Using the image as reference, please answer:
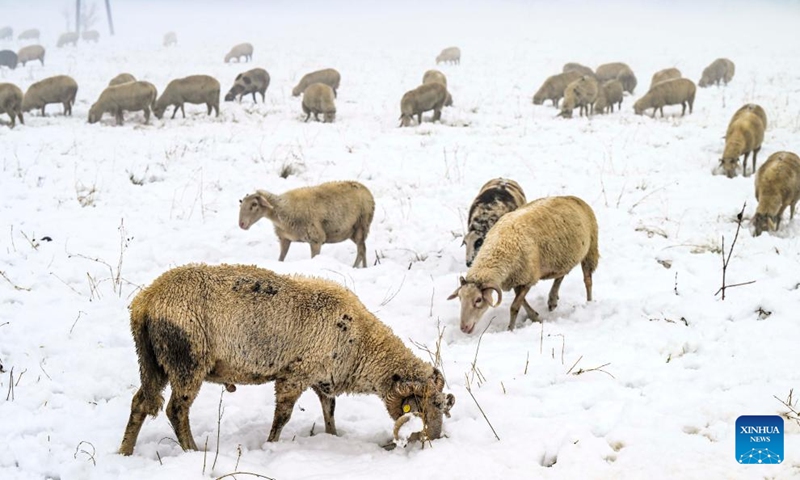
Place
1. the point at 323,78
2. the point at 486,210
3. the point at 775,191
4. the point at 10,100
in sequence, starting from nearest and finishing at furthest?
the point at 486,210 < the point at 775,191 < the point at 10,100 < the point at 323,78

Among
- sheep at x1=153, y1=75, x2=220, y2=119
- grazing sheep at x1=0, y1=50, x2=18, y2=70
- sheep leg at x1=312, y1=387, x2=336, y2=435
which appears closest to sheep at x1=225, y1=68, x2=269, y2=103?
sheep at x1=153, y1=75, x2=220, y2=119

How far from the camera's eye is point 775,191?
33.0ft

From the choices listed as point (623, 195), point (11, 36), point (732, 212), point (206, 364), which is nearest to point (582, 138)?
point (623, 195)

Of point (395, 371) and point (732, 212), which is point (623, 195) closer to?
point (732, 212)

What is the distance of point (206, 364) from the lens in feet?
13.5

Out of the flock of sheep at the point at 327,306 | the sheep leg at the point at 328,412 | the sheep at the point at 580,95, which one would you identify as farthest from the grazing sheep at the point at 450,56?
the sheep leg at the point at 328,412

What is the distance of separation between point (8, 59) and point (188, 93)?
70.3 feet

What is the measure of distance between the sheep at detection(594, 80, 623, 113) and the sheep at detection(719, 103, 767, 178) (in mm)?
6911

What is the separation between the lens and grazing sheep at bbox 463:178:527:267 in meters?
8.55

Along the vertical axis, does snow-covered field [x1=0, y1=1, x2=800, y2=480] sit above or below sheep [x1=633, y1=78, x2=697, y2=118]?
below

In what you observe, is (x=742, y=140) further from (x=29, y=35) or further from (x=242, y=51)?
(x=29, y=35)

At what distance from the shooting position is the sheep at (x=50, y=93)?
18812 millimetres

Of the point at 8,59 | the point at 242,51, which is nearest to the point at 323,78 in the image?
the point at 242,51

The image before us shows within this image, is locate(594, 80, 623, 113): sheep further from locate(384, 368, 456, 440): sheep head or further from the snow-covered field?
locate(384, 368, 456, 440): sheep head
